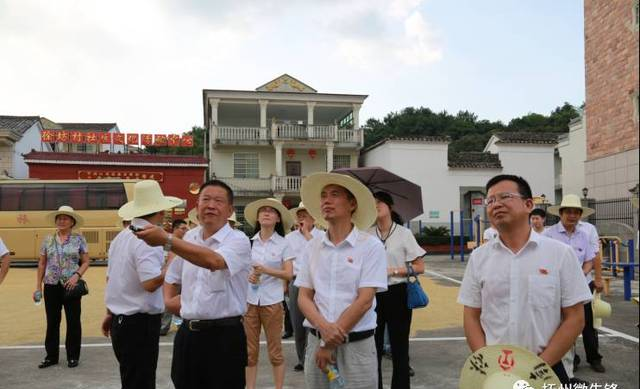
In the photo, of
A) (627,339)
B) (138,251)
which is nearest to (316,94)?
(627,339)

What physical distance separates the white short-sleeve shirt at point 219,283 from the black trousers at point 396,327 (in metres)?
1.58

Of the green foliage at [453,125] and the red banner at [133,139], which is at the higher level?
the green foliage at [453,125]

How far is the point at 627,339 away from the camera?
661 centimetres

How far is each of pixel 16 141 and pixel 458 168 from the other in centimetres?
2284

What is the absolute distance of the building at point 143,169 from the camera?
2384 centimetres

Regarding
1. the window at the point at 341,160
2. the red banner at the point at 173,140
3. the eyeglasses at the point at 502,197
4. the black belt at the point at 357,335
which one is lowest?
the black belt at the point at 357,335

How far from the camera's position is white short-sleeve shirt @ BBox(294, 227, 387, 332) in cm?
285

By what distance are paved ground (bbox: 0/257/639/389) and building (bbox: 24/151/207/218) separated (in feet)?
48.4

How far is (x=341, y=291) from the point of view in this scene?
286 centimetres

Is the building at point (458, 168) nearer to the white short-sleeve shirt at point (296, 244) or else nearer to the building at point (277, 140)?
the building at point (277, 140)

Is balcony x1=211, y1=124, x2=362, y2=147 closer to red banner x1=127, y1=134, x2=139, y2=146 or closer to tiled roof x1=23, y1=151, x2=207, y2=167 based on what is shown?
tiled roof x1=23, y1=151, x2=207, y2=167

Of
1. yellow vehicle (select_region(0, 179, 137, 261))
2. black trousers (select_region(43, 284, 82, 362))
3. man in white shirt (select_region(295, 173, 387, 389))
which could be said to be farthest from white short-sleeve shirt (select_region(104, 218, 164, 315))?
yellow vehicle (select_region(0, 179, 137, 261))

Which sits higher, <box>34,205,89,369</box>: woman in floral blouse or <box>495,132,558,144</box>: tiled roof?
<box>495,132,558,144</box>: tiled roof

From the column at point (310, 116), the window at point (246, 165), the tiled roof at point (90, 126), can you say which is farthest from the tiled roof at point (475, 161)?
the tiled roof at point (90, 126)
